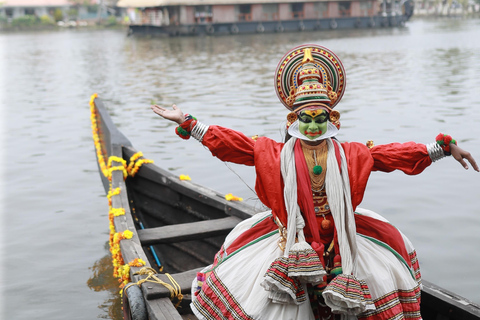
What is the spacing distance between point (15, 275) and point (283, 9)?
3436 centimetres

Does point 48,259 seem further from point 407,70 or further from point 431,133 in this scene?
point 407,70

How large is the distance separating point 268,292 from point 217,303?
0.29 m

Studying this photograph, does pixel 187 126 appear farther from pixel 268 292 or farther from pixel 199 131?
pixel 268 292

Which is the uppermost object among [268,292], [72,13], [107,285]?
[72,13]

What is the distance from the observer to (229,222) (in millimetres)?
4461

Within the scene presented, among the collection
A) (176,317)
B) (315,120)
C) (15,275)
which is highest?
(315,120)

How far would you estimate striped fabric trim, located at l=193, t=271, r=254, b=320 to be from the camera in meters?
2.70

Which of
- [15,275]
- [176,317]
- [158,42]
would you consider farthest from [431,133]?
[158,42]

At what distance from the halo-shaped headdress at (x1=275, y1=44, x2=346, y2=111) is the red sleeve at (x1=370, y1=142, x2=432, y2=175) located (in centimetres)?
34

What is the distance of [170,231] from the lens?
4.42 metres

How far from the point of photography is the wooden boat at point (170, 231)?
3146mm

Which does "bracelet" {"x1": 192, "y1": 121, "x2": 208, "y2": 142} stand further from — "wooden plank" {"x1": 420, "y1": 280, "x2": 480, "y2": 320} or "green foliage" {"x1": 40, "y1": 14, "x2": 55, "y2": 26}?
"green foliage" {"x1": 40, "y1": 14, "x2": 55, "y2": 26}

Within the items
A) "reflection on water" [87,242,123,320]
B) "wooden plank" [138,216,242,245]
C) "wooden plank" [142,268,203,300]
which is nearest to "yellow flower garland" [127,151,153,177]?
"reflection on water" [87,242,123,320]

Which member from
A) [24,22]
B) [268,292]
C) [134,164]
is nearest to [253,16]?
[24,22]
